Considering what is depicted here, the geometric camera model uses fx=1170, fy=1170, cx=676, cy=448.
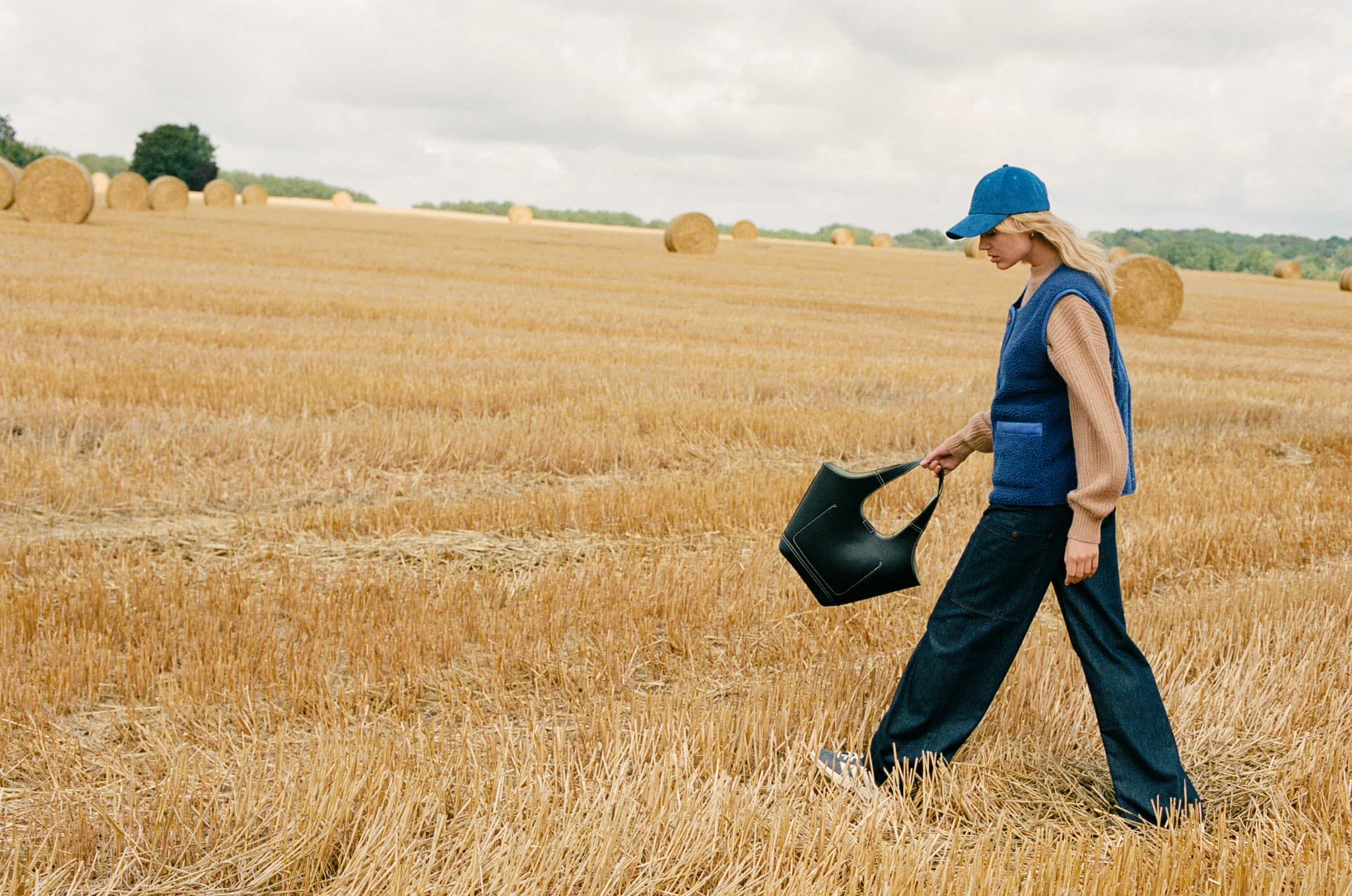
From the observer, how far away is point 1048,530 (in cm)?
321

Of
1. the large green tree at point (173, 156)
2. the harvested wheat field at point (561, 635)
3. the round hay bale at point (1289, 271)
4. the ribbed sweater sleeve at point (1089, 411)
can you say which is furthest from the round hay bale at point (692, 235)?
the large green tree at point (173, 156)

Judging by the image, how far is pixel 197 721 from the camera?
380 cm

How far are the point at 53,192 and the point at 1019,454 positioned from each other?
3048 centimetres

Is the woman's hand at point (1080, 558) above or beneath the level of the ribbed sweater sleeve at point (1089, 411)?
beneath

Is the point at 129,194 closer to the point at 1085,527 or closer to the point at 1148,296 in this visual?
the point at 1148,296

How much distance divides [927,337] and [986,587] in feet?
48.0

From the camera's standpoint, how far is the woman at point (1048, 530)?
10.0 feet

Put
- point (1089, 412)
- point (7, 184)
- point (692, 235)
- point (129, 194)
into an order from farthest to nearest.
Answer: point (129, 194), point (692, 235), point (7, 184), point (1089, 412)

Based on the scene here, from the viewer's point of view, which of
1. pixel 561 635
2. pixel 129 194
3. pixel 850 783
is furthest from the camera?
pixel 129 194

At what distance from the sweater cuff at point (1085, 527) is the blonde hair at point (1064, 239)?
62cm

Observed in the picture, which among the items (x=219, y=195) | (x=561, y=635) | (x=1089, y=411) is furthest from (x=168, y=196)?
(x=1089, y=411)

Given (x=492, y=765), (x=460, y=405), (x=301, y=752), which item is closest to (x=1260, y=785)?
(x=492, y=765)

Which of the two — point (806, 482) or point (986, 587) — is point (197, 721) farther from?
point (806, 482)

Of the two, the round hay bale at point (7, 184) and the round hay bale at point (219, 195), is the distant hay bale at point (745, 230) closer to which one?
the round hay bale at point (219, 195)
